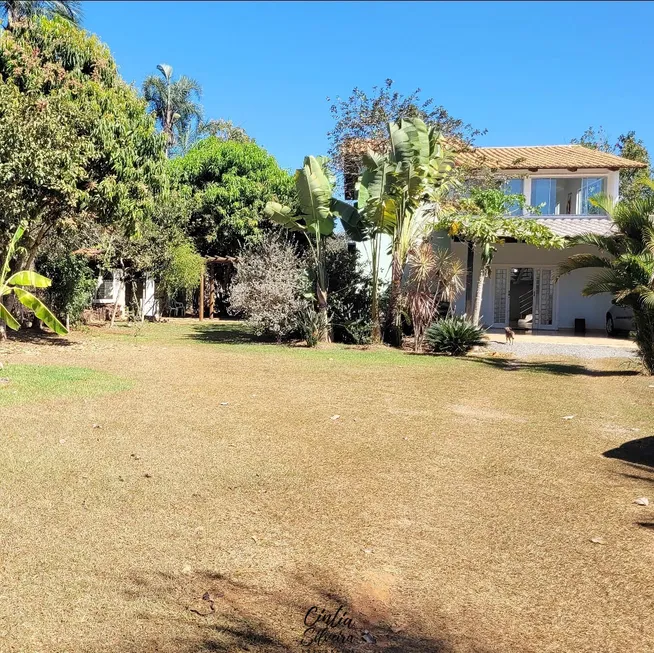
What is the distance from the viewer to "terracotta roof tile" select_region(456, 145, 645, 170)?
23766 mm

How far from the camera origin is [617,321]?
23.8 metres

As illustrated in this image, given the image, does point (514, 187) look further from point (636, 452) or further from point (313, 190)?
point (636, 452)

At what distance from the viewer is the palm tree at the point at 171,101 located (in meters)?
43.4

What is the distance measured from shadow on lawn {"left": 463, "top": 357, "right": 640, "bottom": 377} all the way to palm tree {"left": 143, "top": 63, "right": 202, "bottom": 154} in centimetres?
3378

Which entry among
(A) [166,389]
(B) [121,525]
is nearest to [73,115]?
(A) [166,389]

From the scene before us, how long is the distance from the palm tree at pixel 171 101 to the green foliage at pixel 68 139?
27427mm

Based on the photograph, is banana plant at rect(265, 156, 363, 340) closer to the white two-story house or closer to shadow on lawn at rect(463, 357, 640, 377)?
shadow on lawn at rect(463, 357, 640, 377)

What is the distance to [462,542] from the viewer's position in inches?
181

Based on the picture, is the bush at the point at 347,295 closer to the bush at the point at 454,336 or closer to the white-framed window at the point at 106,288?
the bush at the point at 454,336

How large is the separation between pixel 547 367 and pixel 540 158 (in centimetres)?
1383

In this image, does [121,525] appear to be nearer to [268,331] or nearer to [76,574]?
[76,574]

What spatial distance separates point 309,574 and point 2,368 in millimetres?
9319

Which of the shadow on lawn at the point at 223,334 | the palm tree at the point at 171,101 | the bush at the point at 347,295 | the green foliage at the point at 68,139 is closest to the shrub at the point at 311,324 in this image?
the bush at the point at 347,295

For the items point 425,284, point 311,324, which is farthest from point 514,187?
point 311,324
